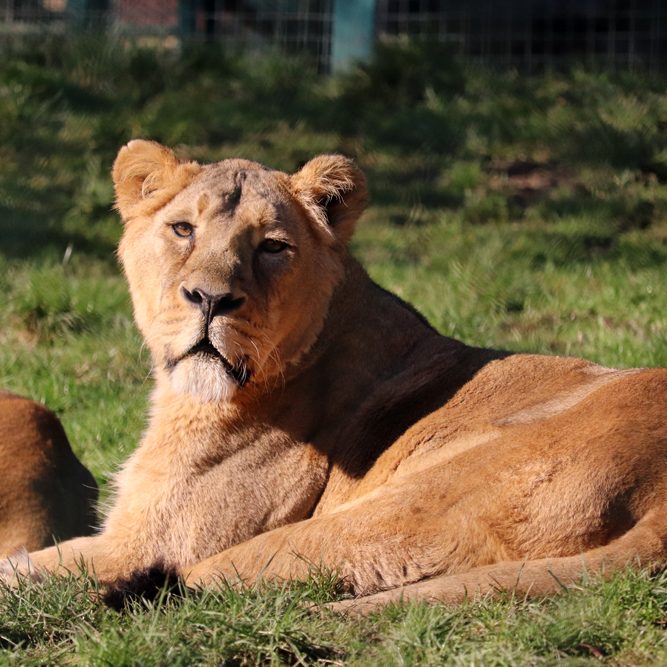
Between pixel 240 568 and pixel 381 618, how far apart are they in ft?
2.46

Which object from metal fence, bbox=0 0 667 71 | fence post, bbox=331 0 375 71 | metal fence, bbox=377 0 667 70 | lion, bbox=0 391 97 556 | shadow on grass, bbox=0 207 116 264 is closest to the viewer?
lion, bbox=0 391 97 556

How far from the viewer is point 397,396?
498cm

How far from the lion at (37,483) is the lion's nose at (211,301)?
4.33 feet

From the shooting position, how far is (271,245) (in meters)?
4.87

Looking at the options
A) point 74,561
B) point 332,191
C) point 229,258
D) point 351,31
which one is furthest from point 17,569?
A: point 351,31

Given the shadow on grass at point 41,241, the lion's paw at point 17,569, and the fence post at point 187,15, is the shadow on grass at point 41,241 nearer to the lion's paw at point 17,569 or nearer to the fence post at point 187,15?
the fence post at point 187,15

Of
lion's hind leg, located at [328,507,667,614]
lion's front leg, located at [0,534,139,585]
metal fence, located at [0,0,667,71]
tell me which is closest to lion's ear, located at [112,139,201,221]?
lion's front leg, located at [0,534,139,585]

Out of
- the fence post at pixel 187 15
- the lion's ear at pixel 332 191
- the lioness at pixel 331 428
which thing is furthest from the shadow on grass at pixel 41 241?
the lion's ear at pixel 332 191

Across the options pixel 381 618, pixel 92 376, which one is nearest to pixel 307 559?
pixel 381 618

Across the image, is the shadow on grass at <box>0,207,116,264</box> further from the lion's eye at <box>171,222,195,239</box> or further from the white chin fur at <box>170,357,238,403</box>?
the white chin fur at <box>170,357,238,403</box>

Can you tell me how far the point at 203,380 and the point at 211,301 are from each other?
31 centimetres

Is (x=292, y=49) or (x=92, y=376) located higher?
(x=292, y=49)

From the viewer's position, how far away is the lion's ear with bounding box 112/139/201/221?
5102mm

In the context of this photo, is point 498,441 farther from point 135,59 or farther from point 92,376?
point 135,59
